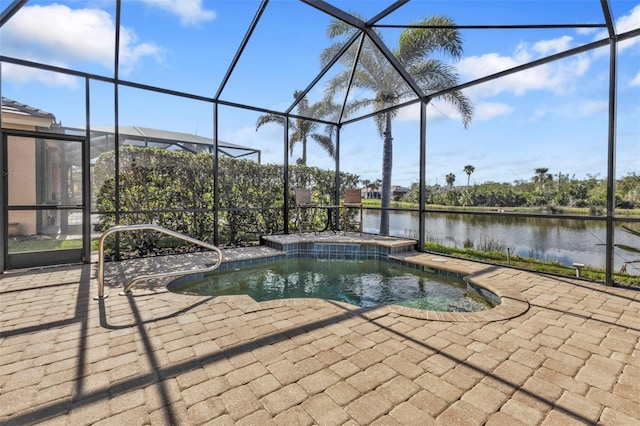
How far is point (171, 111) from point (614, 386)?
303 inches

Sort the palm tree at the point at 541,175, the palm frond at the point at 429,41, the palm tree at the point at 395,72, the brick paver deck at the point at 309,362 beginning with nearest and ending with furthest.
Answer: the brick paver deck at the point at 309,362 → the palm frond at the point at 429,41 → the palm tree at the point at 395,72 → the palm tree at the point at 541,175

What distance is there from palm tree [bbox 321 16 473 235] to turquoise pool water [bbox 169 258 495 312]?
156 inches

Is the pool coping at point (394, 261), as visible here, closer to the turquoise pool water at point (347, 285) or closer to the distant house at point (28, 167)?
the turquoise pool water at point (347, 285)

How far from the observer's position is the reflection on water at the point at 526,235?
7367 millimetres

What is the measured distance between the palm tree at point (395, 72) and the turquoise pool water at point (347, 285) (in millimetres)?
3968

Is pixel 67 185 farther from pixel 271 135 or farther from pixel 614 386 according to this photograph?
pixel 271 135

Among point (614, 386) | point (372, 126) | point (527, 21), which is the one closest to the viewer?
point (614, 386)

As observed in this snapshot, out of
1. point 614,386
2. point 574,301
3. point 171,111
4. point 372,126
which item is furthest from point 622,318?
point 372,126

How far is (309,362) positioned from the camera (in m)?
2.07

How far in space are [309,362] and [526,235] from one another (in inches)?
327

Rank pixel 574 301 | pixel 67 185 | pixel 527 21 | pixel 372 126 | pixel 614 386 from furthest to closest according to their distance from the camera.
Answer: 1. pixel 372 126
2. pixel 67 185
3. pixel 527 21
4. pixel 574 301
5. pixel 614 386

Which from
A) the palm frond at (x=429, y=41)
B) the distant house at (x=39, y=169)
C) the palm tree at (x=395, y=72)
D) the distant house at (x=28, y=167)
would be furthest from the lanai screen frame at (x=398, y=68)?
the palm frond at (x=429, y=41)

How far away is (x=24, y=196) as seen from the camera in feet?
15.1

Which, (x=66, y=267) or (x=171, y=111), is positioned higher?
(x=171, y=111)
